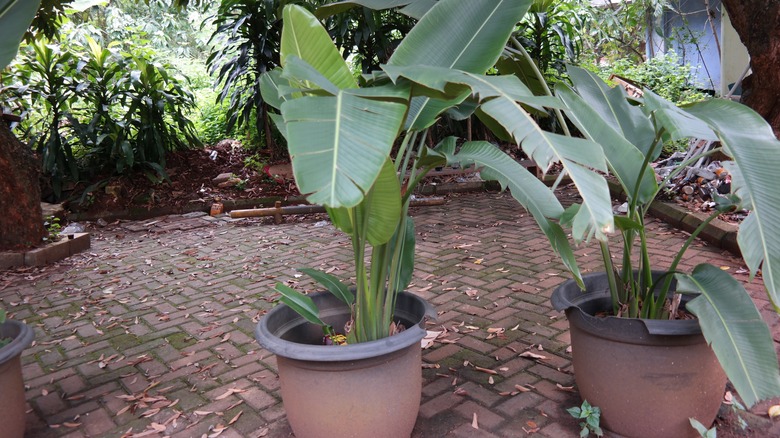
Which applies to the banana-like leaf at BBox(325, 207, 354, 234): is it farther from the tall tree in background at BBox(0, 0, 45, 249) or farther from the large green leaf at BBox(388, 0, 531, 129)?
the tall tree in background at BBox(0, 0, 45, 249)

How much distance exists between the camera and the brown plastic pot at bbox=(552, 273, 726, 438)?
1.97 m

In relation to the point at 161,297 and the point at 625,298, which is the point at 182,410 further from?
the point at 625,298

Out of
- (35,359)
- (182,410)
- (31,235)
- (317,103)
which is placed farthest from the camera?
(31,235)

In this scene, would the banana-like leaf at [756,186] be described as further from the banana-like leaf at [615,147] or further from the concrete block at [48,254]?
the concrete block at [48,254]

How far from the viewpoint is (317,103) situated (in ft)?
4.92

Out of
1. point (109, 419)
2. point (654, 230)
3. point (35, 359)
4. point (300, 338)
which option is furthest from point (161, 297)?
point (654, 230)

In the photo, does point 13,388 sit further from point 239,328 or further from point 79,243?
point 79,243

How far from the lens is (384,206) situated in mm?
1856

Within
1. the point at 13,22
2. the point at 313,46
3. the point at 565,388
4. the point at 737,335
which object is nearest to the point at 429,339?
the point at 565,388

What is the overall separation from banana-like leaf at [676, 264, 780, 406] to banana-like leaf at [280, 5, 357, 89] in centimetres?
137

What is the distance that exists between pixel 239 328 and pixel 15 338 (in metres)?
1.35

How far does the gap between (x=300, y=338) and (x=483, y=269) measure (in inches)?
90.3

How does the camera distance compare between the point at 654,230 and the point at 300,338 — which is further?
the point at 654,230

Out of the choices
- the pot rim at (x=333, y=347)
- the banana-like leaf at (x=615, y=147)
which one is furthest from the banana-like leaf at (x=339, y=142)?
the banana-like leaf at (x=615, y=147)
